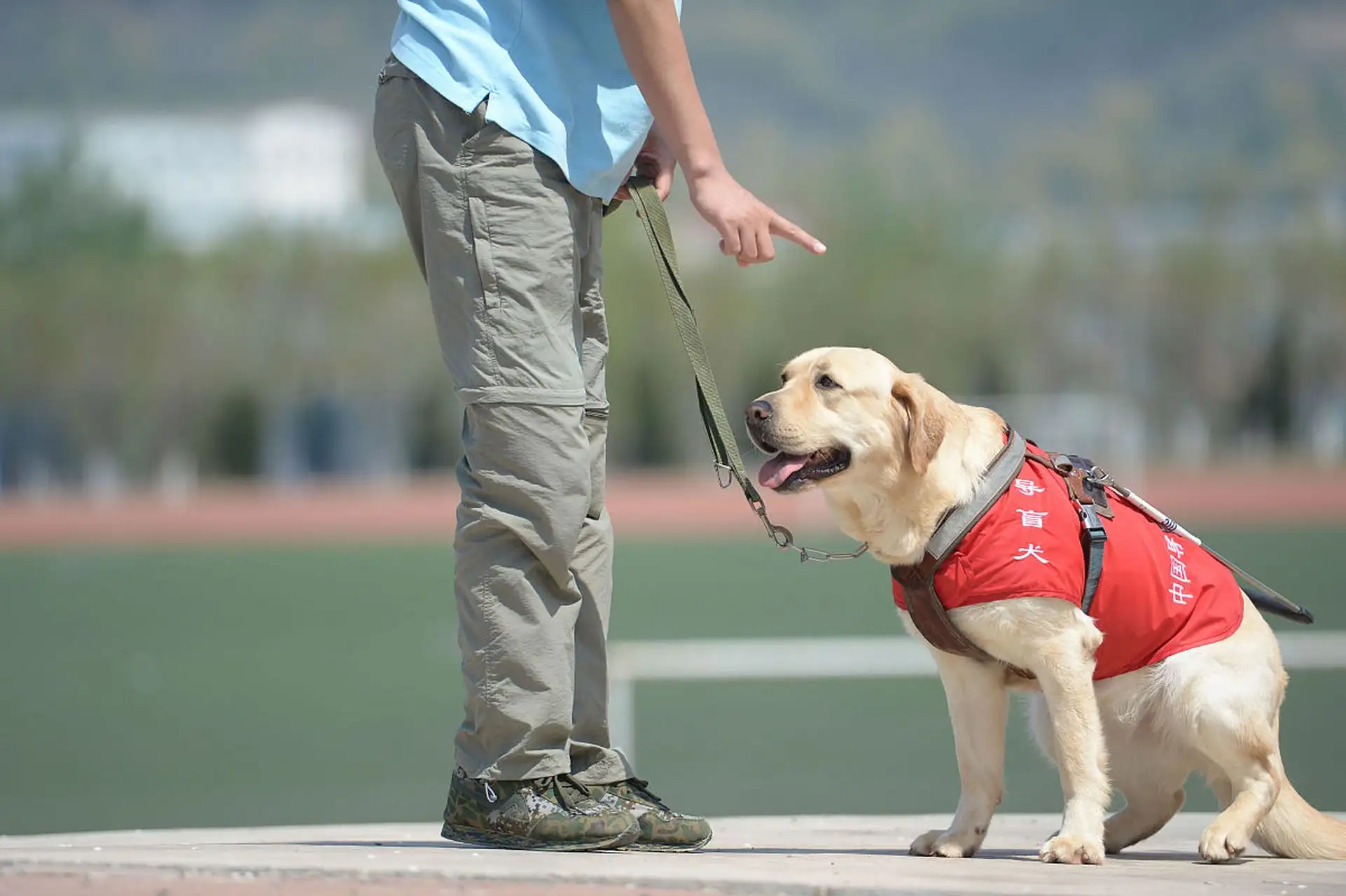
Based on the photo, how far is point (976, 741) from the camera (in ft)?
12.5

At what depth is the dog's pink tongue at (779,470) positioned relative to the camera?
3848 mm

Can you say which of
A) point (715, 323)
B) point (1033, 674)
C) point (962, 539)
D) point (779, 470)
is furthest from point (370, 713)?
point (715, 323)

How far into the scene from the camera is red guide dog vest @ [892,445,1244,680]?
3.58 metres

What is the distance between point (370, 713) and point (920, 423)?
7.30m

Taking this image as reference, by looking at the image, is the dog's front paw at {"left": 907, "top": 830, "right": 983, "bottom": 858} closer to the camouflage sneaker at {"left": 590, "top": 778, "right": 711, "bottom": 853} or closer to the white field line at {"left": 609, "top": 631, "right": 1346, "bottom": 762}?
the camouflage sneaker at {"left": 590, "top": 778, "right": 711, "bottom": 853}

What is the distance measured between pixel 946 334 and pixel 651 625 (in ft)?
171

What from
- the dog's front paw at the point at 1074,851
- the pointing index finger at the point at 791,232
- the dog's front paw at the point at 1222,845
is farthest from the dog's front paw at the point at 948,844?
the pointing index finger at the point at 791,232

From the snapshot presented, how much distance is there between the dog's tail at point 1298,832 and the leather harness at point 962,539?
72 cm

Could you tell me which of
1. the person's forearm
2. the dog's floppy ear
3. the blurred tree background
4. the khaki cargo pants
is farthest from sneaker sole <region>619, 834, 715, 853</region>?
the blurred tree background

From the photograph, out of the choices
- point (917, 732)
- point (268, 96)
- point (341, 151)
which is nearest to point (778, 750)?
point (917, 732)

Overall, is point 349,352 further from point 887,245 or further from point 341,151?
point 341,151

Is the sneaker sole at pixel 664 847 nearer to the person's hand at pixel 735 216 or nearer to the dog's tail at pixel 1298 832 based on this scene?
the person's hand at pixel 735 216

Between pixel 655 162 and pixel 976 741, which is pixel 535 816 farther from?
pixel 655 162

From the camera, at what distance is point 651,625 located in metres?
15.9
